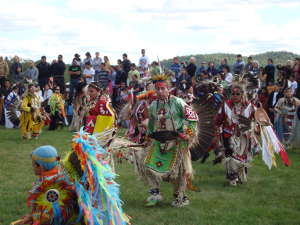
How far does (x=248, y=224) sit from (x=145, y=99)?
276 cm

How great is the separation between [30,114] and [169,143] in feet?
23.9

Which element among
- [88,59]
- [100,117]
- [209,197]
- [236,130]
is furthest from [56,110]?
[209,197]

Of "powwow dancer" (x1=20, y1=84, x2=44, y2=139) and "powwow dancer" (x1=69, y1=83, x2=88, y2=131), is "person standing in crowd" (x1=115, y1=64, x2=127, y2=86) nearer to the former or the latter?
"powwow dancer" (x1=20, y1=84, x2=44, y2=139)

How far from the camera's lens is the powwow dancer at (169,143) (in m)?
6.07

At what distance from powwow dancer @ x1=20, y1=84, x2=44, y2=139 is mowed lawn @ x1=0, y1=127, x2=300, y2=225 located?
283 centimetres

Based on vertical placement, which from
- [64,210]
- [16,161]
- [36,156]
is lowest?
[16,161]

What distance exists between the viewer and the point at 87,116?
22.1 ft

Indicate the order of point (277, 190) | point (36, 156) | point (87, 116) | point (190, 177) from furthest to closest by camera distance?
point (277, 190) → point (87, 116) → point (190, 177) → point (36, 156)

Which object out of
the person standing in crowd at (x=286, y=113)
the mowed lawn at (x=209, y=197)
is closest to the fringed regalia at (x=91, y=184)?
the mowed lawn at (x=209, y=197)

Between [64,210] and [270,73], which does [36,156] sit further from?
[270,73]

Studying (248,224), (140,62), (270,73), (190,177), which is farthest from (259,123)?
(140,62)

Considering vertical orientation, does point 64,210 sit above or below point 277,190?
above

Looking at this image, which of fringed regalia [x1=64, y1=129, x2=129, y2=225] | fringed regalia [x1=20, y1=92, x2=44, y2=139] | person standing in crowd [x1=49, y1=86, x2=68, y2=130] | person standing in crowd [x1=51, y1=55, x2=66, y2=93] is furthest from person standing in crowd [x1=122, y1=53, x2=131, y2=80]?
fringed regalia [x1=64, y1=129, x2=129, y2=225]

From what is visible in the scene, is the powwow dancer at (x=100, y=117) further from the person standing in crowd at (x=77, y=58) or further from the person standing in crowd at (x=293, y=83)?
the person standing in crowd at (x=77, y=58)
